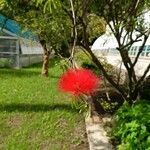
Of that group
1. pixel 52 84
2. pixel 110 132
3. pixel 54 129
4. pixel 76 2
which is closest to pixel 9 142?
pixel 54 129

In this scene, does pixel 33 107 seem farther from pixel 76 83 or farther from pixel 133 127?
pixel 76 83

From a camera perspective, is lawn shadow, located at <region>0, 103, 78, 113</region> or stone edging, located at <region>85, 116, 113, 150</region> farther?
lawn shadow, located at <region>0, 103, 78, 113</region>

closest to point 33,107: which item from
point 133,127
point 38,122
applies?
point 38,122

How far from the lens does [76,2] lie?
702 centimetres

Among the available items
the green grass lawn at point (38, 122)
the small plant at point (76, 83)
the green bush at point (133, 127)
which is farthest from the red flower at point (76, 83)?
the green grass lawn at point (38, 122)

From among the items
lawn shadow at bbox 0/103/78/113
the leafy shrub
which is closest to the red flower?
the leafy shrub

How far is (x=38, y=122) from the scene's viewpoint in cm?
1010

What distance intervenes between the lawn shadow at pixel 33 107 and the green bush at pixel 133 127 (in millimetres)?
3067

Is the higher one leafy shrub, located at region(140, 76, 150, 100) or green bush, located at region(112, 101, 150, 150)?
green bush, located at region(112, 101, 150, 150)

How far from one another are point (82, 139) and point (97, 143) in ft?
2.27

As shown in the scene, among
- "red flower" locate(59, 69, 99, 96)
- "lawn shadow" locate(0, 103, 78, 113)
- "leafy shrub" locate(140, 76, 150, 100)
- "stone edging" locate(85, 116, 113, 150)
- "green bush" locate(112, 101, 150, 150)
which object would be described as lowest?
"lawn shadow" locate(0, 103, 78, 113)

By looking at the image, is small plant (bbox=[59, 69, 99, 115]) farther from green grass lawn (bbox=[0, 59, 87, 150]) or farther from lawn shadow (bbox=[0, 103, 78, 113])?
lawn shadow (bbox=[0, 103, 78, 113])

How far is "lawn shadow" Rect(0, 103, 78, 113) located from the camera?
37.0 ft

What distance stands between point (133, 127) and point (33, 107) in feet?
15.9
